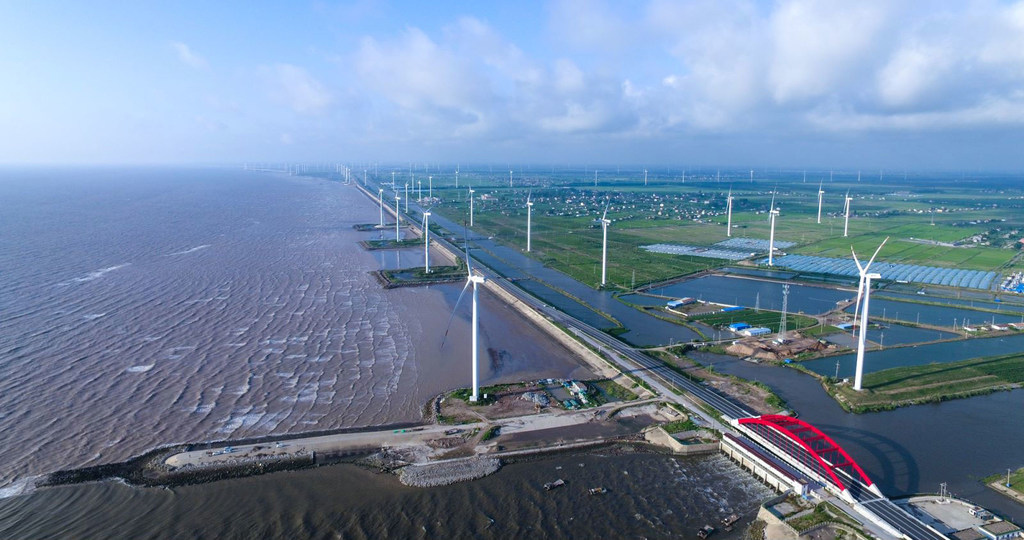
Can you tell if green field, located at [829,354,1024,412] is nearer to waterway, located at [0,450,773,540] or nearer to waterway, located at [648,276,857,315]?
waterway, located at [0,450,773,540]

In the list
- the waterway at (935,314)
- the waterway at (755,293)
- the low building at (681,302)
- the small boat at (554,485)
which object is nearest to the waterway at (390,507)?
the small boat at (554,485)

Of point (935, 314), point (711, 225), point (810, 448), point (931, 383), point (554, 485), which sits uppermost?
point (711, 225)

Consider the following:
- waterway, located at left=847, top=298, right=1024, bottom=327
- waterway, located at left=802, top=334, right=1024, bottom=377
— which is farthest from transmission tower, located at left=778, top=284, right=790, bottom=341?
waterway, located at left=847, top=298, right=1024, bottom=327

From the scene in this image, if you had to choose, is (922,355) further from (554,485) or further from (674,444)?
(554,485)

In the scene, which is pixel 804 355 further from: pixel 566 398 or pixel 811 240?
pixel 811 240

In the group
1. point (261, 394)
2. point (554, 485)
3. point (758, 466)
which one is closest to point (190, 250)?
point (261, 394)

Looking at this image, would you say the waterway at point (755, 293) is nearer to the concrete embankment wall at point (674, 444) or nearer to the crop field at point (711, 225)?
the crop field at point (711, 225)
